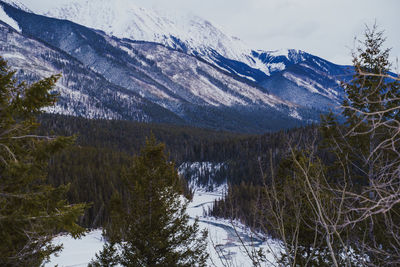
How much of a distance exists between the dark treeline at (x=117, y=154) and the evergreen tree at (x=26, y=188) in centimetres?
1443

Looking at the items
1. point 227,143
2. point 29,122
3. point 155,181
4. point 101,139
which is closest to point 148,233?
point 155,181

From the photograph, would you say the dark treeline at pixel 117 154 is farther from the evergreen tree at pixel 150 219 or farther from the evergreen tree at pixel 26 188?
the evergreen tree at pixel 26 188

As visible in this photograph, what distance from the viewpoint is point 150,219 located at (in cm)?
1124

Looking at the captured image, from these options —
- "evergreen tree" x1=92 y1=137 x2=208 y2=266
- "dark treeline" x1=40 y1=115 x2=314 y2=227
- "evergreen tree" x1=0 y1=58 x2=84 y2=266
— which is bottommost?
"dark treeline" x1=40 y1=115 x2=314 y2=227

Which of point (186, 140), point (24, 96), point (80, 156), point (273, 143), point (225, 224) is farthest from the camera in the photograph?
point (186, 140)

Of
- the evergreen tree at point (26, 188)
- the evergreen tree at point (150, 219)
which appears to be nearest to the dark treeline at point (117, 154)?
the evergreen tree at point (150, 219)

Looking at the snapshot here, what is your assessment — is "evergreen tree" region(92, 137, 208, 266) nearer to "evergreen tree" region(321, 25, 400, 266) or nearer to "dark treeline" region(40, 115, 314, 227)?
"evergreen tree" region(321, 25, 400, 266)

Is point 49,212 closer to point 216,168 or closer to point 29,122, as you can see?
point 29,122

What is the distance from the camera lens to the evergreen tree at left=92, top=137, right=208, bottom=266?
11.2 meters

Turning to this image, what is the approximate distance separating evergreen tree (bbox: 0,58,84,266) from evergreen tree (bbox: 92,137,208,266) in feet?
15.2

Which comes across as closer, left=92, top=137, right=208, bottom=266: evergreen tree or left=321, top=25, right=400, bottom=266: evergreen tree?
left=321, top=25, right=400, bottom=266: evergreen tree

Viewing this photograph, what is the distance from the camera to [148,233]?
36.9 feet

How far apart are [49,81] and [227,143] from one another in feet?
350

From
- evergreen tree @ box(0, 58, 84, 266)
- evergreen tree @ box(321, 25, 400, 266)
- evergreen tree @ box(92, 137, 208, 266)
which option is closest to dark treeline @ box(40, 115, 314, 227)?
evergreen tree @ box(92, 137, 208, 266)
